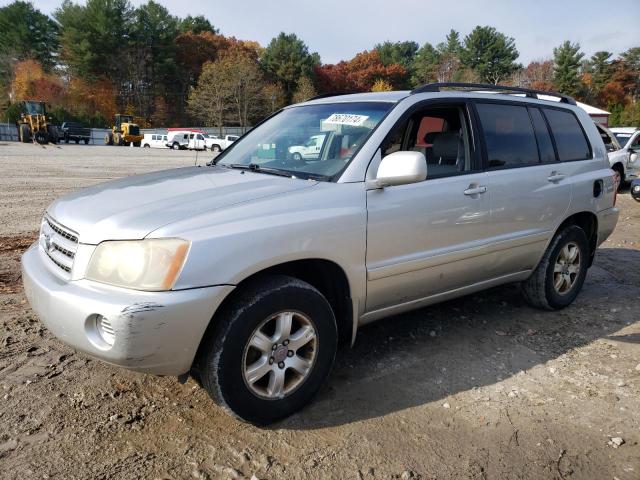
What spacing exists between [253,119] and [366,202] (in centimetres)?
6459

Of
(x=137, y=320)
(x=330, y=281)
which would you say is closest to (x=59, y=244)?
(x=137, y=320)

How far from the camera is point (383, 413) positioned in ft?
9.52

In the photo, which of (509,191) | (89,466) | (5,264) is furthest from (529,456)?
(5,264)

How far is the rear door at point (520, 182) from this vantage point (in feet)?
12.2

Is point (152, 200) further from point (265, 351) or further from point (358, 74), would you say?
point (358, 74)

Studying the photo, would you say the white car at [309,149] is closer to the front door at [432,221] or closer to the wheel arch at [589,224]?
the front door at [432,221]

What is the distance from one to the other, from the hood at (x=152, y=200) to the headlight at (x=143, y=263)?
0.06 m

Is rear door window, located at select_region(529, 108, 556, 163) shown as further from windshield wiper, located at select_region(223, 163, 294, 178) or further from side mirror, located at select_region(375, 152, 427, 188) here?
windshield wiper, located at select_region(223, 163, 294, 178)

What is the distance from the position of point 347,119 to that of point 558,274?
242cm

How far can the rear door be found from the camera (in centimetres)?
372


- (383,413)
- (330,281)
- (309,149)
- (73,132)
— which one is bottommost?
(383,413)

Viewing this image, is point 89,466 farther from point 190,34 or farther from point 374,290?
point 190,34

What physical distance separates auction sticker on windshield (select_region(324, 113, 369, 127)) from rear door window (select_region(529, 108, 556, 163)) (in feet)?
5.60

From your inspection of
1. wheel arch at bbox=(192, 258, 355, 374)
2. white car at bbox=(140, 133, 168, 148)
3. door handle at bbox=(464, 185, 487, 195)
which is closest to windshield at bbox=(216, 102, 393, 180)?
wheel arch at bbox=(192, 258, 355, 374)
